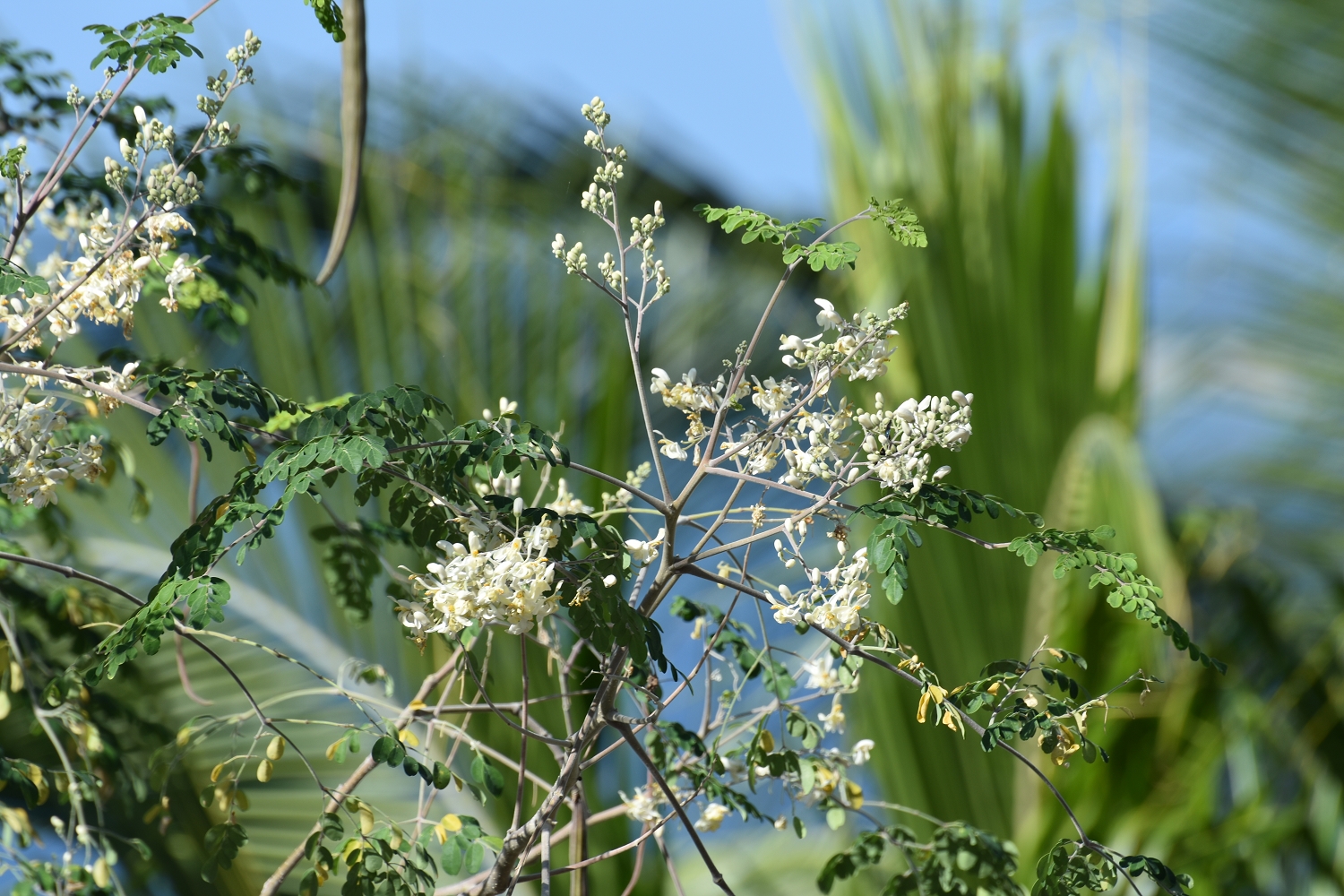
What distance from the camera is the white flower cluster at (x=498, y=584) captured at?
945 millimetres

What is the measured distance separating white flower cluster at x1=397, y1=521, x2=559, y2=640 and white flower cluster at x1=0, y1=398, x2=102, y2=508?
419mm

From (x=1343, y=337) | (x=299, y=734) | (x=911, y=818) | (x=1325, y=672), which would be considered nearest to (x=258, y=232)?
(x=299, y=734)

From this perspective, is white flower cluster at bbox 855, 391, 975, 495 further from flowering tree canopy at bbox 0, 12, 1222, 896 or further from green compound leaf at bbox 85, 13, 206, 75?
green compound leaf at bbox 85, 13, 206, 75

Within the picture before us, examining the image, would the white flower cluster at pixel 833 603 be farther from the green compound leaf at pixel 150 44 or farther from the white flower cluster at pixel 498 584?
the green compound leaf at pixel 150 44

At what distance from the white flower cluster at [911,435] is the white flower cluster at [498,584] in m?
0.28

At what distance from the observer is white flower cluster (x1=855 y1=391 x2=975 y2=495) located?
3.28ft

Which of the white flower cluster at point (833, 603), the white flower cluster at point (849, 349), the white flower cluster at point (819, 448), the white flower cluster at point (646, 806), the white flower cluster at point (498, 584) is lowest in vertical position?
the white flower cluster at point (646, 806)

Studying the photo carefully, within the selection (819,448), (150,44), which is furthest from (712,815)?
(150,44)

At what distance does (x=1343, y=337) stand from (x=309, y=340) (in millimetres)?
2529

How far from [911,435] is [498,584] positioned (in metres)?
0.36

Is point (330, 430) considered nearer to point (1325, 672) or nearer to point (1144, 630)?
point (1144, 630)

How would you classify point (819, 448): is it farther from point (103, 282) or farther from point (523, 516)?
point (103, 282)

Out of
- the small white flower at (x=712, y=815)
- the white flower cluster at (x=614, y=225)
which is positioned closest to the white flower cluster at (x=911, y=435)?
the white flower cluster at (x=614, y=225)

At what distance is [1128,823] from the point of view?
109 inches
